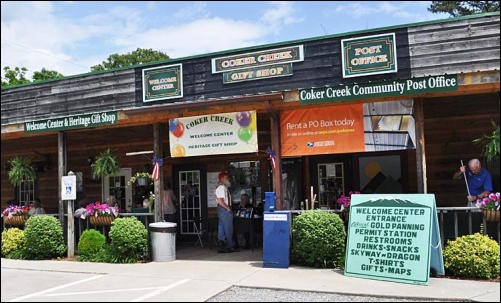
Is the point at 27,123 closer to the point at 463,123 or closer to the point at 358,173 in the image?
the point at 358,173

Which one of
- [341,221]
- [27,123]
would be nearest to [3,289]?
[27,123]

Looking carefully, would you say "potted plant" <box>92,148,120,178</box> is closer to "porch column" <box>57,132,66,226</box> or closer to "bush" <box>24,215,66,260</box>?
"porch column" <box>57,132,66,226</box>

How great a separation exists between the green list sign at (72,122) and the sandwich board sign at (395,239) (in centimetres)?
559

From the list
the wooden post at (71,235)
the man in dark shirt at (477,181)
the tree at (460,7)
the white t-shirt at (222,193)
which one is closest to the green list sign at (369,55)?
the man in dark shirt at (477,181)

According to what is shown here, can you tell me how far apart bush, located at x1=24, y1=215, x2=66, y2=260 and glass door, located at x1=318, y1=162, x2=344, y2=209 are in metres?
6.13

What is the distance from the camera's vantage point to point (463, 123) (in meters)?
11.3

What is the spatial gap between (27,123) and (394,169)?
8.65m

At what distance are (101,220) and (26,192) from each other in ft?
23.3

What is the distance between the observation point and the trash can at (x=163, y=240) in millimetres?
10516

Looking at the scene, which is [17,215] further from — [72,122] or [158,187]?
[158,187]

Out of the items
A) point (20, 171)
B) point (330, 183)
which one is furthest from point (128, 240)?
point (330, 183)

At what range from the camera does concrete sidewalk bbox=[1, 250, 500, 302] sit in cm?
725

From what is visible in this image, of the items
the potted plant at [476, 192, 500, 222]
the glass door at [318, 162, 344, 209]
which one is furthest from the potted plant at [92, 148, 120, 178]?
the potted plant at [476, 192, 500, 222]

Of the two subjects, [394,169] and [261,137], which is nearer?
[394,169]
